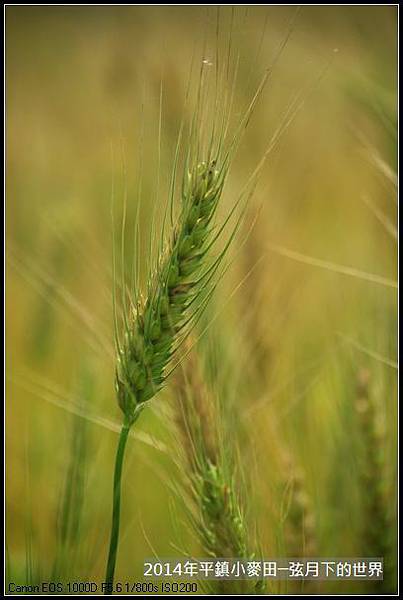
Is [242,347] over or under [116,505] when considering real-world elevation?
over

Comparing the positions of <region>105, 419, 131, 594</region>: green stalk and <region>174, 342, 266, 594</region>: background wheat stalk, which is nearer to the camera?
<region>105, 419, 131, 594</region>: green stalk

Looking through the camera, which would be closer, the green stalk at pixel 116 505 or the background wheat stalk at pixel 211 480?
the green stalk at pixel 116 505

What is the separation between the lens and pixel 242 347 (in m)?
0.85

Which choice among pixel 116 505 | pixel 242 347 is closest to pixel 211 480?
pixel 116 505

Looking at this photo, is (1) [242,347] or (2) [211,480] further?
(1) [242,347]

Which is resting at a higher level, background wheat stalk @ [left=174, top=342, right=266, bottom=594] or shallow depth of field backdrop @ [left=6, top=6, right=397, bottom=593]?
shallow depth of field backdrop @ [left=6, top=6, right=397, bottom=593]

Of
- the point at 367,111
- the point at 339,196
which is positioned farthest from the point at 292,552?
the point at 339,196

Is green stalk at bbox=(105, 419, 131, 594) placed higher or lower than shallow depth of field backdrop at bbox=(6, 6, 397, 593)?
lower

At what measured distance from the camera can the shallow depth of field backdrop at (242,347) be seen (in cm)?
68

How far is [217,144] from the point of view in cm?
54

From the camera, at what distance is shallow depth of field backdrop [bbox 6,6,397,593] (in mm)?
683

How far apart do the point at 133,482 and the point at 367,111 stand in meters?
0.58

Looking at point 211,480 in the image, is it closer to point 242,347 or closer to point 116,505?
point 116,505

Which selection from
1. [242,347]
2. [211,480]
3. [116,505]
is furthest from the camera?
[242,347]
